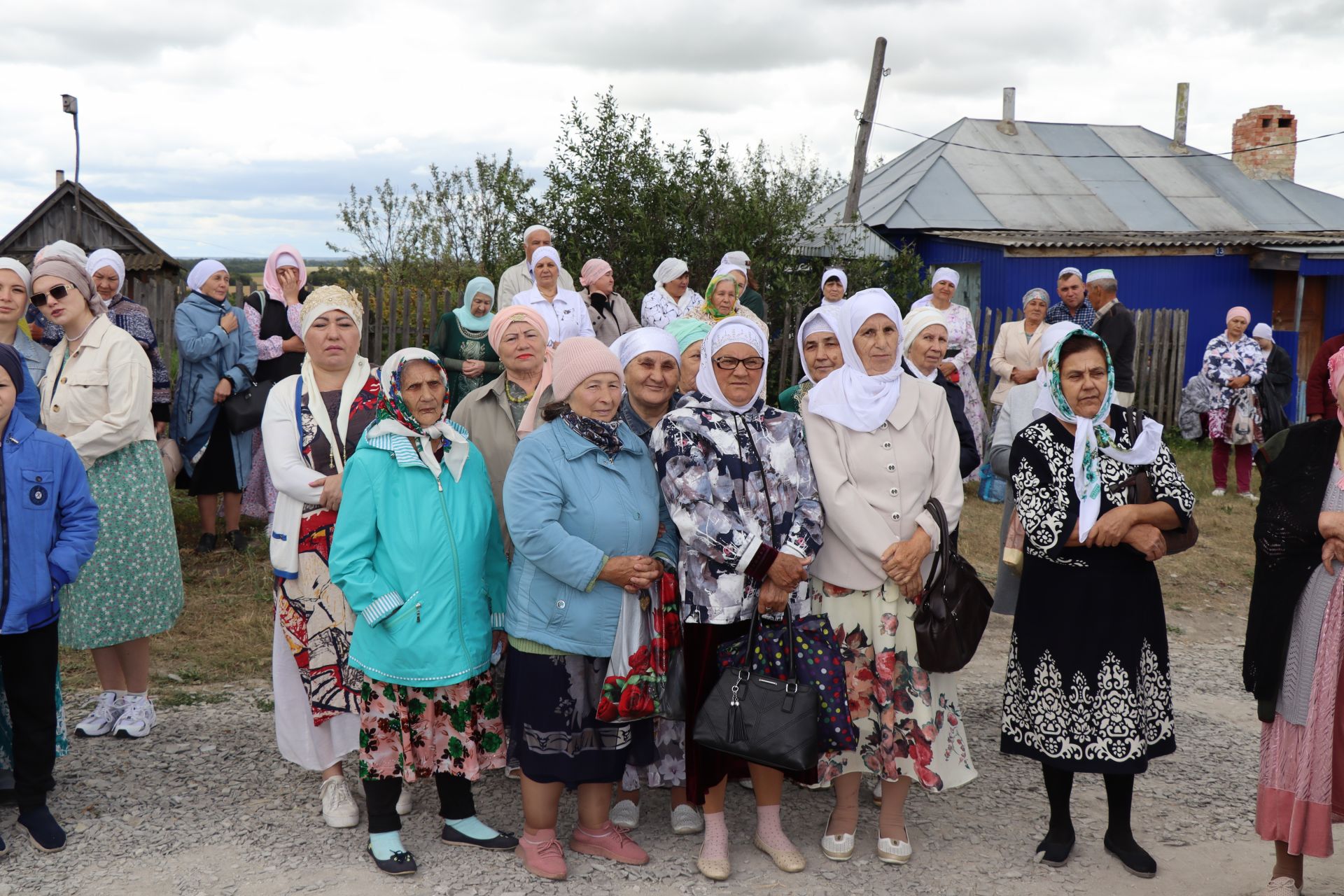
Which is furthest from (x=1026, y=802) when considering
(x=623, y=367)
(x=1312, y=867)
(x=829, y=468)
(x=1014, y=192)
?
(x=1014, y=192)

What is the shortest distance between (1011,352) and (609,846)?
21.9 ft

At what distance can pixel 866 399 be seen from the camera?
375 centimetres

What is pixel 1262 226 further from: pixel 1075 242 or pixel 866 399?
pixel 866 399

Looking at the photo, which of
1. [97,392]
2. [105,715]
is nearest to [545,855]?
[105,715]

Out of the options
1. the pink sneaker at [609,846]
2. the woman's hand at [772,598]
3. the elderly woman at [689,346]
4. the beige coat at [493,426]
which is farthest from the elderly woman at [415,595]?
the elderly woman at [689,346]

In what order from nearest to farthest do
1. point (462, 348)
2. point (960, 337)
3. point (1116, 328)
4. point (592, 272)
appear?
point (462, 348), point (592, 272), point (1116, 328), point (960, 337)

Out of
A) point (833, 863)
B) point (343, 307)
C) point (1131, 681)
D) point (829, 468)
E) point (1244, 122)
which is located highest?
point (1244, 122)

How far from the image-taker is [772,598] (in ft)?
11.6

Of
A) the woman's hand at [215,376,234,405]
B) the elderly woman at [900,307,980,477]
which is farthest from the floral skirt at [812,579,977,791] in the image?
the woman's hand at [215,376,234,405]

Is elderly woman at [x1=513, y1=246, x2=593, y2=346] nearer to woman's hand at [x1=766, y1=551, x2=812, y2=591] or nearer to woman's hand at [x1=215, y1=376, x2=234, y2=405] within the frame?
woman's hand at [x1=215, y1=376, x2=234, y2=405]

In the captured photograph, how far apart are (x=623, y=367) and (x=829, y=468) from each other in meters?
0.85

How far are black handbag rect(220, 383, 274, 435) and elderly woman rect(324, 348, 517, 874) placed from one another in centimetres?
410

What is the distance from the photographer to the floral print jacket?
3.50 metres

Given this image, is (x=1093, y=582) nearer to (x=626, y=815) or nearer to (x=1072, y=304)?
(x=626, y=815)
